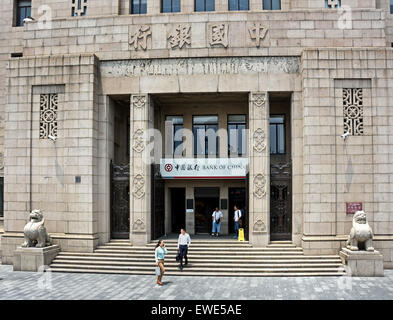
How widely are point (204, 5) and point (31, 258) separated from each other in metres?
14.7

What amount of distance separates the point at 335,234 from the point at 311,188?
7.25ft

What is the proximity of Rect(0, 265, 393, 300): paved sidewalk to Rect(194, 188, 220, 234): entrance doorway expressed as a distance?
248 inches

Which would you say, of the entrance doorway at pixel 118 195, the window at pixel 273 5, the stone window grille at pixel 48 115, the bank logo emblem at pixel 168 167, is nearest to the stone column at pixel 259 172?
the bank logo emblem at pixel 168 167

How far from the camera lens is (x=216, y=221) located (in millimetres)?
20609

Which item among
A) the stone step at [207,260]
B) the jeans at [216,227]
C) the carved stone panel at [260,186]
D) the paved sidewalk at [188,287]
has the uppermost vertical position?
the carved stone panel at [260,186]

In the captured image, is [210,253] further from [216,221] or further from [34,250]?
[34,250]

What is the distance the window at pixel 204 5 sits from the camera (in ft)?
67.6

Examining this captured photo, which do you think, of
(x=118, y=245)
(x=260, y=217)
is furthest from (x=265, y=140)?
(x=118, y=245)

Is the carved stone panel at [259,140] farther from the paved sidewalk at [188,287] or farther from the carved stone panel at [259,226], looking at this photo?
the paved sidewalk at [188,287]

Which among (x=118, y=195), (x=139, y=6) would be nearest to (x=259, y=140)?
(x=118, y=195)

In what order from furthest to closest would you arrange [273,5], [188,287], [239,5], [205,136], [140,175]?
1. [205,136]
2. [273,5]
3. [239,5]
4. [140,175]
5. [188,287]

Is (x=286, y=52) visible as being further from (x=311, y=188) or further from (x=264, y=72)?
(x=311, y=188)

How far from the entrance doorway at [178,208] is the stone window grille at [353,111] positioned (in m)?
9.33

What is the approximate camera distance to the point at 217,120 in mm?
21391
